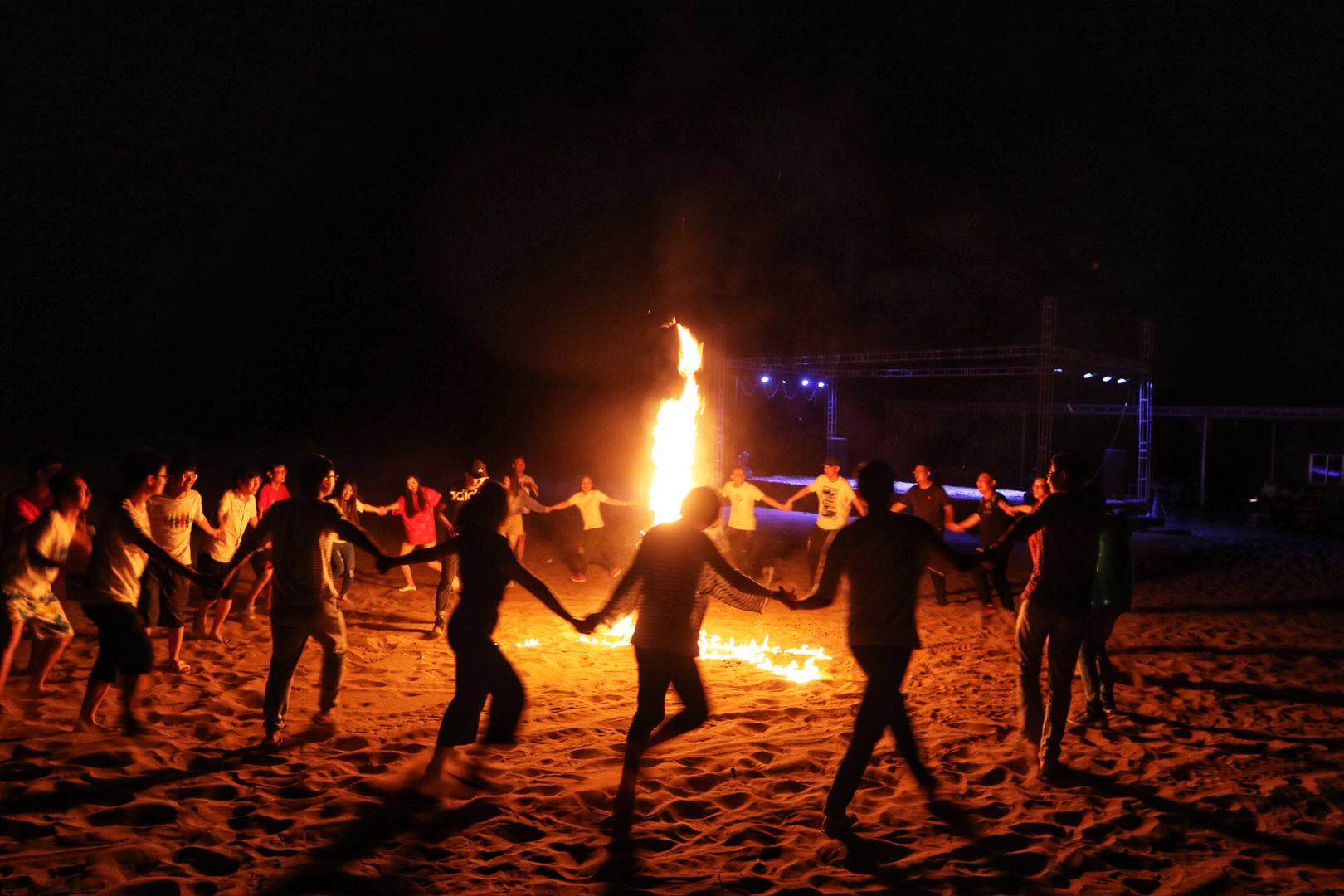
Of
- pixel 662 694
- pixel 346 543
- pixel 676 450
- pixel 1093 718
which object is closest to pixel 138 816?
pixel 662 694

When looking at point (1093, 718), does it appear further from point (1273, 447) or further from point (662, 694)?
point (1273, 447)

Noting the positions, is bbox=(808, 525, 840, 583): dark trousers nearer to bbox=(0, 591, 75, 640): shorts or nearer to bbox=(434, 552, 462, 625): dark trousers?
bbox=(434, 552, 462, 625): dark trousers

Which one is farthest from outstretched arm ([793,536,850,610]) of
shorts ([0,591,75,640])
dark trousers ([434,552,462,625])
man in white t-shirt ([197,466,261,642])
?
man in white t-shirt ([197,466,261,642])

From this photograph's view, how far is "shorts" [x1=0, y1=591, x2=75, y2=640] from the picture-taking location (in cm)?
515

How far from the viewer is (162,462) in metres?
5.24

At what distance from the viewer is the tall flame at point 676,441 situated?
40.4 feet

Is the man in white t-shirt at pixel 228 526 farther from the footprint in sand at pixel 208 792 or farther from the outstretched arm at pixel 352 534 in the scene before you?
the footprint in sand at pixel 208 792

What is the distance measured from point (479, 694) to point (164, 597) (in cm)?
387

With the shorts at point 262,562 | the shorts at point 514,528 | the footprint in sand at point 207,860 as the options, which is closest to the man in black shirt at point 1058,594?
the footprint in sand at point 207,860

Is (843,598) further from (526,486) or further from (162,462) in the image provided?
(162,462)

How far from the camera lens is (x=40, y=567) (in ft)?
17.2

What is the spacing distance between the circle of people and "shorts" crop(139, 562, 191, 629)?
0.09 metres

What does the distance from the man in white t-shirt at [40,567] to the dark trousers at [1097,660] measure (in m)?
6.89

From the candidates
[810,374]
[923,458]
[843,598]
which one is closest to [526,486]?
[843,598]
